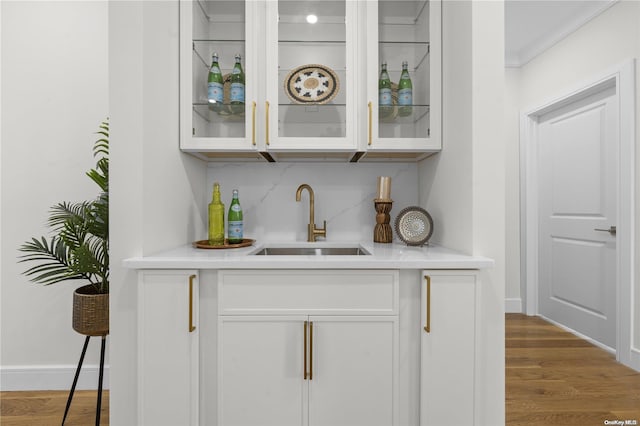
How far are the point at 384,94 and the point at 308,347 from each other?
1.21 m

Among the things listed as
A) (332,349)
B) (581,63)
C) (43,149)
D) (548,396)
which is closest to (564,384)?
(548,396)

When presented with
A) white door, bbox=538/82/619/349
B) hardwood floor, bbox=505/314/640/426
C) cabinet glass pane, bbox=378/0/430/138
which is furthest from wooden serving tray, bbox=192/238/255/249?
white door, bbox=538/82/619/349

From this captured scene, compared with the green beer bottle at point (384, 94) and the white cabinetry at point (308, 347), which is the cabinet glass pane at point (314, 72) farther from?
the white cabinetry at point (308, 347)

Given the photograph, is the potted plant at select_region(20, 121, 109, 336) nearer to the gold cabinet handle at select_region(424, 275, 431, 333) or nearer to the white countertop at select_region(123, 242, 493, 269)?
the white countertop at select_region(123, 242, 493, 269)

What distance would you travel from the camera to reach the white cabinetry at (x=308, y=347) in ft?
4.49

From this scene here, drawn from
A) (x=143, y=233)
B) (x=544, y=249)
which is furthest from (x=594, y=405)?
(x=143, y=233)

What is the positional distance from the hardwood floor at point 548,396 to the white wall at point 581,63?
13.5 inches

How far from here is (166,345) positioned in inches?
53.1

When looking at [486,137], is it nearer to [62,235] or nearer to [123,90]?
[123,90]

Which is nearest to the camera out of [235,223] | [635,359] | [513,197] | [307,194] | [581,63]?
[235,223]

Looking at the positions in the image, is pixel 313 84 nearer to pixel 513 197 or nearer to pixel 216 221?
pixel 216 221

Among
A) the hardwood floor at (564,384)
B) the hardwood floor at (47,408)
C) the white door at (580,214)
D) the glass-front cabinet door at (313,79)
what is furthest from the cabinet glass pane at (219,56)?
the white door at (580,214)

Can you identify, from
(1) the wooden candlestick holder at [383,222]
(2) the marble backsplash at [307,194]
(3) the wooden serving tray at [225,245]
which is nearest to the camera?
(3) the wooden serving tray at [225,245]

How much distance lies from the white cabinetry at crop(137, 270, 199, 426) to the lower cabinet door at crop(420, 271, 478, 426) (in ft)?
2.89
